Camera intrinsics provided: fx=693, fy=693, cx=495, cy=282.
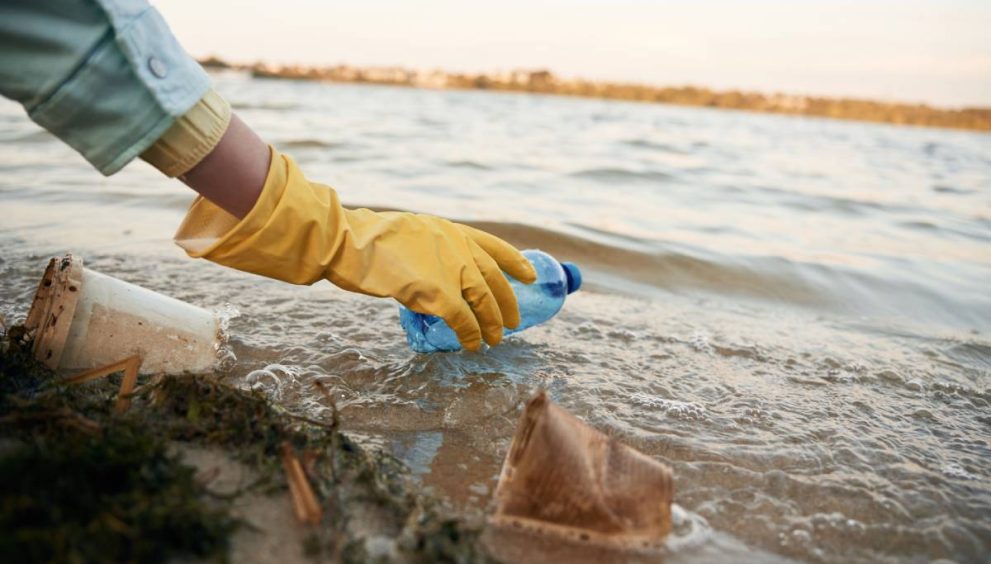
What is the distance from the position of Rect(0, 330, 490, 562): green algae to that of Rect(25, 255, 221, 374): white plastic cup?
0.09 meters

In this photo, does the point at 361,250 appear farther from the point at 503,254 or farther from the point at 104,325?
the point at 104,325

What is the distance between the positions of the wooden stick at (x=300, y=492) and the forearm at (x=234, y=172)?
0.64 m

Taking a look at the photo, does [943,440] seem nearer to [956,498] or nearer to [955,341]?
[956,498]

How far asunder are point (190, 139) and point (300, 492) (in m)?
0.85

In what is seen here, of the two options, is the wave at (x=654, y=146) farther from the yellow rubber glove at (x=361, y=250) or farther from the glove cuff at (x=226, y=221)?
the glove cuff at (x=226, y=221)

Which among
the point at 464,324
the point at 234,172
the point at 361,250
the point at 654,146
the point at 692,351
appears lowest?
the point at 692,351

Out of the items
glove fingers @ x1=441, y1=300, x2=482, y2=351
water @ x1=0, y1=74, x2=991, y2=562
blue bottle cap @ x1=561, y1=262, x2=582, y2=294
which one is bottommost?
water @ x1=0, y1=74, x2=991, y2=562

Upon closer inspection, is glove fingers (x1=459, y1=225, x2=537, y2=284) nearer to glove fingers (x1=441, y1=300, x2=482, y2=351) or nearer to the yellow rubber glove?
the yellow rubber glove

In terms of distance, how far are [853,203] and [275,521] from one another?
8.59 metres

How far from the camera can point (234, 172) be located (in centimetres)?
173

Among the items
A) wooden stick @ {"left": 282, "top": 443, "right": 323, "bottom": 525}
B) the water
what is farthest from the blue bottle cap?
wooden stick @ {"left": 282, "top": 443, "right": 323, "bottom": 525}

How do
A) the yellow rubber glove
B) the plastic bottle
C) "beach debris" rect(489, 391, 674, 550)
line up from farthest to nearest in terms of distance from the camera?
the plastic bottle, the yellow rubber glove, "beach debris" rect(489, 391, 674, 550)

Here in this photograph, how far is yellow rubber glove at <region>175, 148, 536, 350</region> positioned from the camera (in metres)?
1.82

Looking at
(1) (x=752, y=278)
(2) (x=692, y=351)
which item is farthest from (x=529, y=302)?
(1) (x=752, y=278)
